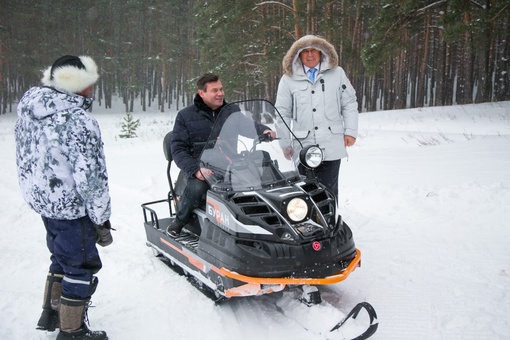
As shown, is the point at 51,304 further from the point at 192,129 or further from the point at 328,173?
the point at 328,173

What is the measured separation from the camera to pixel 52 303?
3213mm

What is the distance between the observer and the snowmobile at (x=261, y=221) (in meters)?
3.13

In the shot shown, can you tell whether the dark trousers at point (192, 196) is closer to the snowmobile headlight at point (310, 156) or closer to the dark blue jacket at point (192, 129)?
the dark blue jacket at point (192, 129)

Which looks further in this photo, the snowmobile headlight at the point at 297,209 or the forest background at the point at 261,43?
the forest background at the point at 261,43

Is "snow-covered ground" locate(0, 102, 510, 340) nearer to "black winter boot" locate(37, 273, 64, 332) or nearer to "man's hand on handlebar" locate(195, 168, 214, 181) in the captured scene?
"black winter boot" locate(37, 273, 64, 332)

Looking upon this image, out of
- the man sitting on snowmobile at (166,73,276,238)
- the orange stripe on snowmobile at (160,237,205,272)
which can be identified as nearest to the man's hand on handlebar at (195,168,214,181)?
the man sitting on snowmobile at (166,73,276,238)

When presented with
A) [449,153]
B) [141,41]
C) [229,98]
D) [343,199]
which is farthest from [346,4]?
[141,41]

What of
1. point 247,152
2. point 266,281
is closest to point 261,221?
point 266,281

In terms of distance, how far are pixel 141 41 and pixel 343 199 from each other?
39662 mm

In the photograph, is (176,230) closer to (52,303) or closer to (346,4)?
(52,303)

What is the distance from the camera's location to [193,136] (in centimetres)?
432

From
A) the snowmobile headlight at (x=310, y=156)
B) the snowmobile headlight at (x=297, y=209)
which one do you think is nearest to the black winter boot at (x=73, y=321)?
the snowmobile headlight at (x=297, y=209)

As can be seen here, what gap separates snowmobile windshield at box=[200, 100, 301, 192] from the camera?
3.56 m

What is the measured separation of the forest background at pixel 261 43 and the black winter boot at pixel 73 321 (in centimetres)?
1296
